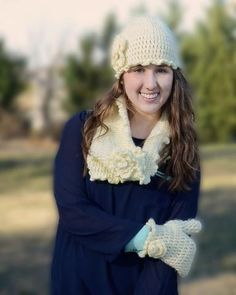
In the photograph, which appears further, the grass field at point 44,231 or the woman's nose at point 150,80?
the grass field at point 44,231

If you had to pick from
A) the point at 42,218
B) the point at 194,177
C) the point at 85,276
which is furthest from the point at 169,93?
the point at 42,218

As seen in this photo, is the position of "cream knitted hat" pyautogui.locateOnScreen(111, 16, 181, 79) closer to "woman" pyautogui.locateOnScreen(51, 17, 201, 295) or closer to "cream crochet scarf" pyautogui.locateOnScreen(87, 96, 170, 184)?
"woman" pyautogui.locateOnScreen(51, 17, 201, 295)

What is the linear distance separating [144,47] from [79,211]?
520 millimetres

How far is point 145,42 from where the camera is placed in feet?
7.16

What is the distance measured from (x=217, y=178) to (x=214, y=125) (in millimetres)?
11587

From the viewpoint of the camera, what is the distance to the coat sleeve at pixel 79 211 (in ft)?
7.00

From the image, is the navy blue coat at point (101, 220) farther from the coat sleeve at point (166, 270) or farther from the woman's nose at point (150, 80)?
the woman's nose at point (150, 80)

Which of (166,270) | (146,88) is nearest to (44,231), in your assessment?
(166,270)

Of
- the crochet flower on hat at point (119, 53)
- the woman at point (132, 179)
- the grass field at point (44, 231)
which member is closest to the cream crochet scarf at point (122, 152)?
Result: the woman at point (132, 179)

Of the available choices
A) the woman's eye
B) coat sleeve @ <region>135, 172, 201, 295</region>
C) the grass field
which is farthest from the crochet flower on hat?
the grass field

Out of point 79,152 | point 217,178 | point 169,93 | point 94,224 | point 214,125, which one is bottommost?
point 214,125

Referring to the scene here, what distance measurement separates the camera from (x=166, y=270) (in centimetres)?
221

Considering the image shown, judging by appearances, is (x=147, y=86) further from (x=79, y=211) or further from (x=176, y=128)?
(x=79, y=211)

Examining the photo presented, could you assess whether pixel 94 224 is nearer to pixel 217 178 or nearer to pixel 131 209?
pixel 131 209
